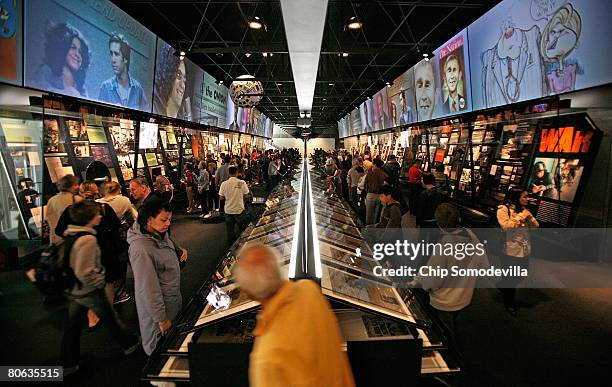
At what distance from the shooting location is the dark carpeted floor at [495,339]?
2.85 m

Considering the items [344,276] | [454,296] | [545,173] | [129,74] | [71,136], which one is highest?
[129,74]

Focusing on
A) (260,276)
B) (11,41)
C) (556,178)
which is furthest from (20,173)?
(556,178)

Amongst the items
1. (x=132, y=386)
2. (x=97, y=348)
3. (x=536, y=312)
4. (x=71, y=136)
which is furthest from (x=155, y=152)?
(x=536, y=312)

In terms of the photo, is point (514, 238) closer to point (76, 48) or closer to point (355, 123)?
point (76, 48)

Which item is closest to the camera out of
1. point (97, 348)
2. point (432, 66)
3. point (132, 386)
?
point (132, 386)

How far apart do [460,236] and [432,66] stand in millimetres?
9476

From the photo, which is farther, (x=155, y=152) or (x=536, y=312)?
(x=155, y=152)

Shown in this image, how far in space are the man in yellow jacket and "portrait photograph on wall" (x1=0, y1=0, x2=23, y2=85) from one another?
5.13 meters

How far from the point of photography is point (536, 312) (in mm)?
3979

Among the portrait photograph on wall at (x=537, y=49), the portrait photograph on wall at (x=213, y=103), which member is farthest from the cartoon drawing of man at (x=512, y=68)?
the portrait photograph on wall at (x=213, y=103)

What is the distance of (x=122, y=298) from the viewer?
14.1ft

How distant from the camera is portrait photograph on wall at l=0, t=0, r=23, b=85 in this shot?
4.30m

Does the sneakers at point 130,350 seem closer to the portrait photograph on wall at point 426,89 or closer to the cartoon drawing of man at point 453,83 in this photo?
the cartoon drawing of man at point 453,83

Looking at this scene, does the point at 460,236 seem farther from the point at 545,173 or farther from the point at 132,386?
the point at 545,173
